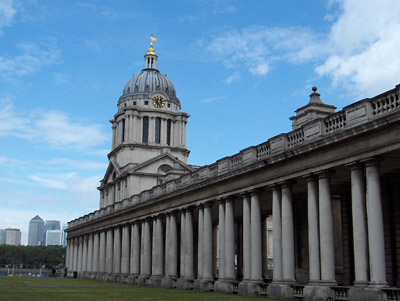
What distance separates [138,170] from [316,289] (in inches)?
2212

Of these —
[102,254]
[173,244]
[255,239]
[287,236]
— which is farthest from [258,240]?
[102,254]

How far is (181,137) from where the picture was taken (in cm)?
9594

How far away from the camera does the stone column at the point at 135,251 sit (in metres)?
62.7

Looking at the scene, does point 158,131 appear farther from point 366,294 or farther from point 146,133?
point 366,294

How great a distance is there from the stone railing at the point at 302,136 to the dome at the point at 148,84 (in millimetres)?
44282

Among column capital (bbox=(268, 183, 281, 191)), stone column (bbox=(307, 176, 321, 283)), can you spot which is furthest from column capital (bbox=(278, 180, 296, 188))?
stone column (bbox=(307, 176, 321, 283))

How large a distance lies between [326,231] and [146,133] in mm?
65114

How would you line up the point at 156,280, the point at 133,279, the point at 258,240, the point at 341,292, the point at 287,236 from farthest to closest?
the point at 133,279 < the point at 156,280 < the point at 258,240 < the point at 287,236 < the point at 341,292

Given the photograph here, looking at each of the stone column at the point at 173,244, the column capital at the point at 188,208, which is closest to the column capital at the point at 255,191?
the column capital at the point at 188,208

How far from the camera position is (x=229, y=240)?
138ft

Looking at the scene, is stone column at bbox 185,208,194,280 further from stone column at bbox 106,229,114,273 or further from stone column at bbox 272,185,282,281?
stone column at bbox 106,229,114,273

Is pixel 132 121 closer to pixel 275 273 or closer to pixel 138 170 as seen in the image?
pixel 138 170

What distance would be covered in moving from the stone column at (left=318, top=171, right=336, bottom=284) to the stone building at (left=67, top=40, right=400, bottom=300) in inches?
→ 2.1

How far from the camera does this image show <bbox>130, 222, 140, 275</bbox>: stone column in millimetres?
62719
